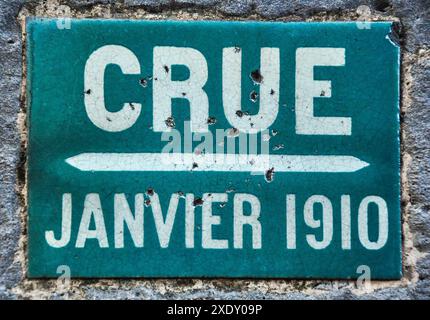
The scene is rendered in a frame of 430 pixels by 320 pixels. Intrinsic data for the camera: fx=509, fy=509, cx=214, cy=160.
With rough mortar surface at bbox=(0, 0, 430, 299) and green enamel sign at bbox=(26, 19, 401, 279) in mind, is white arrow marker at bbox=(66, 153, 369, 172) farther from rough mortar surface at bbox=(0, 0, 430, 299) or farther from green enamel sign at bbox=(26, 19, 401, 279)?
rough mortar surface at bbox=(0, 0, 430, 299)

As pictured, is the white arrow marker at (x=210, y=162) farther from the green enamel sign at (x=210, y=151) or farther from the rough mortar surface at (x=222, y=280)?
the rough mortar surface at (x=222, y=280)

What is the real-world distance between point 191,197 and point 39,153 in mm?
304

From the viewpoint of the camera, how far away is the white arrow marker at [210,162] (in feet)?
3.19

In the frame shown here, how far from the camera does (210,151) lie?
3.22 ft

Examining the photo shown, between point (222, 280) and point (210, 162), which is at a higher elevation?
point (210, 162)

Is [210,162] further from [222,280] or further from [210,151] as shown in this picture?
[222,280]

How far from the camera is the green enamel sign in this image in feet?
3.19

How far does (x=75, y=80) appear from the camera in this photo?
38.6 inches

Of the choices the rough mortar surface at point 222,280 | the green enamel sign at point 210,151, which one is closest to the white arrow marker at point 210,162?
the green enamel sign at point 210,151

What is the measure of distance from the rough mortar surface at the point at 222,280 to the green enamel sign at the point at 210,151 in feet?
0.07

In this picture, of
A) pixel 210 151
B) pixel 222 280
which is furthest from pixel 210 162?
pixel 222 280

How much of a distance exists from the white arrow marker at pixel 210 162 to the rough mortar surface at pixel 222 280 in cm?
12

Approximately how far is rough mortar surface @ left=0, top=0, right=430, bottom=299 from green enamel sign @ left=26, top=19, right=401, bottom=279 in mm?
22

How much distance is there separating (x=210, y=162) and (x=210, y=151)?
2cm
